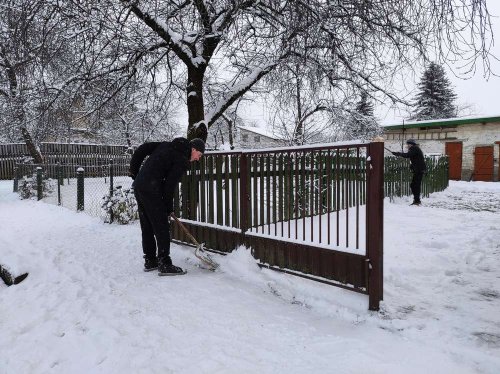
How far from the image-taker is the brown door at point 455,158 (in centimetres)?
2073

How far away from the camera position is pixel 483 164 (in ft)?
65.2

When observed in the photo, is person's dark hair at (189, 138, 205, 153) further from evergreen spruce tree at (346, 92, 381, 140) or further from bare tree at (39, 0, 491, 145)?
evergreen spruce tree at (346, 92, 381, 140)

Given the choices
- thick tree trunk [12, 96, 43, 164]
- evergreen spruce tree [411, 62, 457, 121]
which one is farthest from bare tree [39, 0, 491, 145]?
evergreen spruce tree [411, 62, 457, 121]

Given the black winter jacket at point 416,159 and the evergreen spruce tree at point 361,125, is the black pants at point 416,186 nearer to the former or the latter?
the black winter jacket at point 416,159

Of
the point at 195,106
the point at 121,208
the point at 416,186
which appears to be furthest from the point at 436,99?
the point at 121,208

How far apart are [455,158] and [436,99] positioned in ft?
52.2

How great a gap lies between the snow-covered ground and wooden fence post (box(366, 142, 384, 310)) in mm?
182

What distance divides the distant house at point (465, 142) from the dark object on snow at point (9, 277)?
17926 mm

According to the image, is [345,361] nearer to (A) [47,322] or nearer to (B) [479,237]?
(A) [47,322]

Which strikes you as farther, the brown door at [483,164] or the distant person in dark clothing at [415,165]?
the brown door at [483,164]

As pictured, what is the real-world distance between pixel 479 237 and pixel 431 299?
2875mm

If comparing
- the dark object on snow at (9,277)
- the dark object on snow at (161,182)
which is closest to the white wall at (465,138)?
the dark object on snow at (161,182)

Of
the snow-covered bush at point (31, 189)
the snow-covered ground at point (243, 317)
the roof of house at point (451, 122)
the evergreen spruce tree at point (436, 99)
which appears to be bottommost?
the snow-covered ground at point (243, 317)

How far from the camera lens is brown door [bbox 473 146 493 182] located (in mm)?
19594
